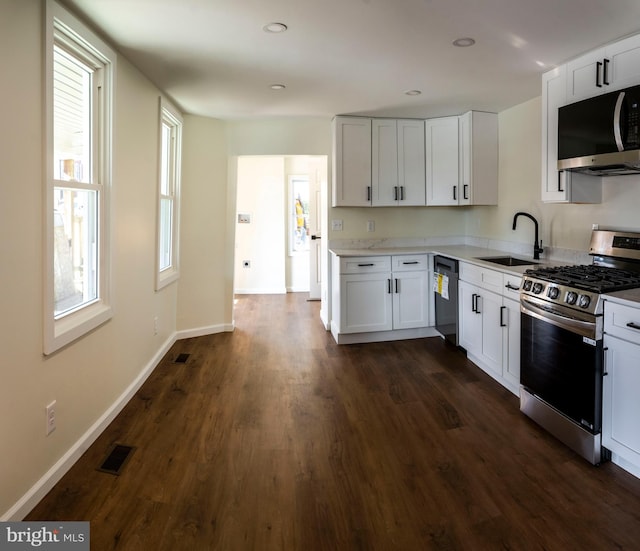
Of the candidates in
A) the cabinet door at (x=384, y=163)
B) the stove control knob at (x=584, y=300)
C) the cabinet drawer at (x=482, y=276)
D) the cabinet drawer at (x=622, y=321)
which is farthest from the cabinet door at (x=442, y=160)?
the cabinet drawer at (x=622, y=321)

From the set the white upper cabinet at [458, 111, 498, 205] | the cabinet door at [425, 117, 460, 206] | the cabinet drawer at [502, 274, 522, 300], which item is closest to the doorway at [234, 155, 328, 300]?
the cabinet door at [425, 117, 460, 206]

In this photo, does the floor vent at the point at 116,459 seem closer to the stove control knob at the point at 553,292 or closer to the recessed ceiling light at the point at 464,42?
the stove control knob at the point at 553,292

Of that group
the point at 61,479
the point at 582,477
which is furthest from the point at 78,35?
the point at 582,477

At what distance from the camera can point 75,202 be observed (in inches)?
90.9

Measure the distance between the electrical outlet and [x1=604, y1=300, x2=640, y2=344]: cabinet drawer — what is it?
2730 millimetres

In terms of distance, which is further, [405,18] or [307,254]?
[307,254]

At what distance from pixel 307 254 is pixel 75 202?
5131 millimetres

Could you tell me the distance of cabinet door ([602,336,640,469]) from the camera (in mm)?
1931

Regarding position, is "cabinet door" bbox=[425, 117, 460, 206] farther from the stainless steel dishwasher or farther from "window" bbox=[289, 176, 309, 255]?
"window" bbox=[289, 176, 309, 255]

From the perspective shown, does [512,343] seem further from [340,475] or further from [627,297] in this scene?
[340,475]

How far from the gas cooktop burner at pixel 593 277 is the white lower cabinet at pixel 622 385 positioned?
0.42 ft

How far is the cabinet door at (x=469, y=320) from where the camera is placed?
3.41 m

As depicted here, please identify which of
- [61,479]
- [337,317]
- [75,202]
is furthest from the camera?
[337,317]

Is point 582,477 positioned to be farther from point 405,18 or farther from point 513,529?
point 405,18
